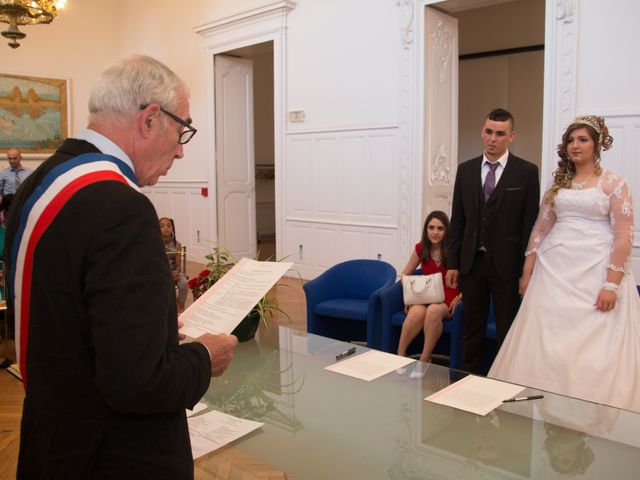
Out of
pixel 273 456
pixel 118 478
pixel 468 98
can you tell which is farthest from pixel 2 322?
pixel 468 98

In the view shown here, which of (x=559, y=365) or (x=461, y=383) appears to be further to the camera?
(x=559, y=365)

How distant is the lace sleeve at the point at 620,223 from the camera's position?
10.5ft

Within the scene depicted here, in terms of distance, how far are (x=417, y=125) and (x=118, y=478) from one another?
19.9 ft

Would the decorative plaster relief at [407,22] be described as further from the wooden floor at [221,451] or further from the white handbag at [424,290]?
the white handbag at [424,290]

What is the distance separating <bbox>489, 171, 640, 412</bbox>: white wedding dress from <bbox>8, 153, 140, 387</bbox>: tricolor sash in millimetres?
2790

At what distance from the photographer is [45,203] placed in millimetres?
1097

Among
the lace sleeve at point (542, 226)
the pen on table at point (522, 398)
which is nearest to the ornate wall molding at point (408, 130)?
the lace sleeve at point (542, 226)

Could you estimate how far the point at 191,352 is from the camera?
3.89 ft

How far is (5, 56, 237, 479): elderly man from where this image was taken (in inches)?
40.5

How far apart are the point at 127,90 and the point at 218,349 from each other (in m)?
0.55

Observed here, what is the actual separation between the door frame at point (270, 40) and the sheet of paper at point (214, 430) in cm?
653

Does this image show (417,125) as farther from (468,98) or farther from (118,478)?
(118,478)

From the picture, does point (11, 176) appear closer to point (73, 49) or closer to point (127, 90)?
point (73, 49)

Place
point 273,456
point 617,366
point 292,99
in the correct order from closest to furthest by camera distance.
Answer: point 273,456 → point 617,366 → point 292,99
